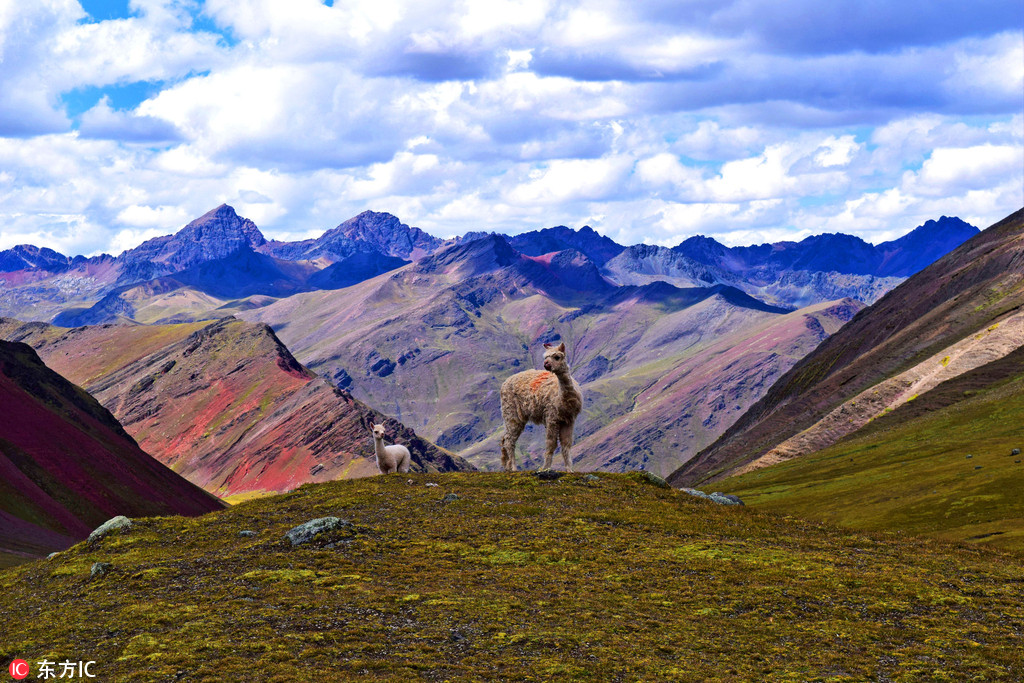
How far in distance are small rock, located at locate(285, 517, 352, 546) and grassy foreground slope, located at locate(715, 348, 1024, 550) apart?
30702 mm

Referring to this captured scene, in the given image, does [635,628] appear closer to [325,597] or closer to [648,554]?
[648,554]

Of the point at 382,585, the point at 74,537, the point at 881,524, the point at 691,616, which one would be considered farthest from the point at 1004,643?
the point at 74,537

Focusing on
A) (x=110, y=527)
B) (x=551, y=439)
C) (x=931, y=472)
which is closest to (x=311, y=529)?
(x=110, y=527)

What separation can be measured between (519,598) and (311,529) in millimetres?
10409

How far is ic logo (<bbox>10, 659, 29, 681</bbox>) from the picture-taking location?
72.6 feet

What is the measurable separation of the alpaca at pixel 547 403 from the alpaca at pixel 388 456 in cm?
773

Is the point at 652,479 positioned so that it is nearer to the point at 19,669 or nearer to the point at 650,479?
the point at 650,479

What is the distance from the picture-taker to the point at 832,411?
158375 mm

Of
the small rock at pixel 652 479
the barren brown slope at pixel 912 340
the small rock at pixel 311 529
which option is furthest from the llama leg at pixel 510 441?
the barren brown slope at pixel 912 340

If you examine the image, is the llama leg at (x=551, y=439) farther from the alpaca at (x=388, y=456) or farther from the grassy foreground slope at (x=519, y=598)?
the alpaca at (x=388, y=456)

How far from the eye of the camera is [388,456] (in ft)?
168

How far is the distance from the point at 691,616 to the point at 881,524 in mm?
39285

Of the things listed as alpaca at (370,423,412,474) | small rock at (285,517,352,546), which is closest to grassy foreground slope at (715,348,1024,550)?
small rock at (285,517,352,546)

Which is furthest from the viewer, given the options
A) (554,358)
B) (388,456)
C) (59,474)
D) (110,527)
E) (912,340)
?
(912,340)
